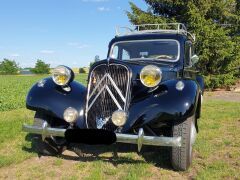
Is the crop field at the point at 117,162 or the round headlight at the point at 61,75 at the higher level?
the round headlight at the point at 61,75

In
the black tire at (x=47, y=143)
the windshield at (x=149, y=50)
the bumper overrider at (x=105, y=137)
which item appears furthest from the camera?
the windshield at (x=149, y=50)

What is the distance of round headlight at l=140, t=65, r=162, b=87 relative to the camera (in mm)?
4406

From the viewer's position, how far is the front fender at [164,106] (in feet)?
13.3

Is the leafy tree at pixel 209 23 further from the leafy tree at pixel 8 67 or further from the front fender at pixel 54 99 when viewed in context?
the leafy tree at pixel 8 67

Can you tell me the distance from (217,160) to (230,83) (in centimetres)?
1202

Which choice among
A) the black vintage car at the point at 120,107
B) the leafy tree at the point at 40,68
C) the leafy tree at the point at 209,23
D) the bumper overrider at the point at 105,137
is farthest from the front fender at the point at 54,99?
the leafy tree at the point at 40,68

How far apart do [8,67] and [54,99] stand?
8450cm

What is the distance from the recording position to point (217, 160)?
4.77 metres

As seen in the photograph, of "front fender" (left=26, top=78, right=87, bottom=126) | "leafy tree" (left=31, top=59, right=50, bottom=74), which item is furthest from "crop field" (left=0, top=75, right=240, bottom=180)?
"leafy tree" (left=31, top=59, right=50, bottom=74)

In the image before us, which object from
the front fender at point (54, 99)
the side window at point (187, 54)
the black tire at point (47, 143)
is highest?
the side window at point (187, 54)

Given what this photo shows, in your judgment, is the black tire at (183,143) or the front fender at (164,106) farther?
the black tire at (183,143)

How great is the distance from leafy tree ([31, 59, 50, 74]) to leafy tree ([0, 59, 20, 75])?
21.4 ft

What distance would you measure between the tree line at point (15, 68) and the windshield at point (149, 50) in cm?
7650

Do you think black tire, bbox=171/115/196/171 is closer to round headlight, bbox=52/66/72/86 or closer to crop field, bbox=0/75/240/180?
crop field, bbox=0/75/240/180
